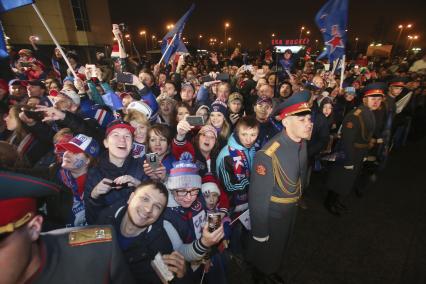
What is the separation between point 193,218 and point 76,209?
1441mm

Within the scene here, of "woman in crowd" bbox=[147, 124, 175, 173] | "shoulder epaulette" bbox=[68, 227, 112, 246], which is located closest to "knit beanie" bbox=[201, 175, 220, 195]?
"woman in crowd" bbox=[147, 124, 175, 173]

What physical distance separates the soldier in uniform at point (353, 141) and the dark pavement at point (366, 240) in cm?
50

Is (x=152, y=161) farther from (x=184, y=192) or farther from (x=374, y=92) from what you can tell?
(x=374, y=92)

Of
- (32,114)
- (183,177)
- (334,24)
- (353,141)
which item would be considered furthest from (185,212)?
(334,24)

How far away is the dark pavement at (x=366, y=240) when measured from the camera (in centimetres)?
329

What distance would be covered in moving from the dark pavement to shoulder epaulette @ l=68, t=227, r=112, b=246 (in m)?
2.87

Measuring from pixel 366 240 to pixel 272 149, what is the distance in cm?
290

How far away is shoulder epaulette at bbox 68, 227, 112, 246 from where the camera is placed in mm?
1402

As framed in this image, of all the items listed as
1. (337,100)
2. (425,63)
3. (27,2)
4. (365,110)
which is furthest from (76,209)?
(425,63)

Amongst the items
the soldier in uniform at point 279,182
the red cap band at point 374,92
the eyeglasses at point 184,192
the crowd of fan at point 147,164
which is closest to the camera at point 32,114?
the crowd of fan at point 147,164

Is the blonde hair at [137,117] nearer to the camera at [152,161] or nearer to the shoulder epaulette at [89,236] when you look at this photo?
the camera at [152,161]

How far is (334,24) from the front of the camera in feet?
19.8

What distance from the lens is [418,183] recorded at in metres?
5.62

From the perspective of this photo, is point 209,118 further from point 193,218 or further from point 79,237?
point 79,237
